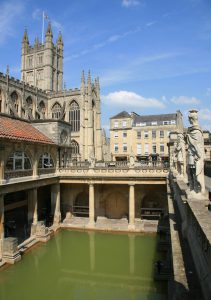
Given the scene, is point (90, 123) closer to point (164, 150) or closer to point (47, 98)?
point (47, 98)

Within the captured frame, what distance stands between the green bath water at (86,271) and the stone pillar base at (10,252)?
0.47 metres

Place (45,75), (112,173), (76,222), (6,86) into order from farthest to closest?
1. (45,75)
2. (6,86)
3. (76,222)
4. (112,173)

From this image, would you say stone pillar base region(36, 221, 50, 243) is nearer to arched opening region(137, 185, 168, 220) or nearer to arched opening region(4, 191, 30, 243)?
arched opening region(4, 191, 30, 243)

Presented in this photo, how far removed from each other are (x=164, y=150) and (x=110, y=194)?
28.0 m

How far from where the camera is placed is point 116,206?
29656mm

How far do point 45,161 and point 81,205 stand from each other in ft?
26.2

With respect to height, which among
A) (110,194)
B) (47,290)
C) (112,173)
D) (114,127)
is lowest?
(47,290)

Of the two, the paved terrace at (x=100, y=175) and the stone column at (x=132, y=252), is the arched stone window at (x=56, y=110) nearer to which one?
the paved terrace at (x=100, y=175)

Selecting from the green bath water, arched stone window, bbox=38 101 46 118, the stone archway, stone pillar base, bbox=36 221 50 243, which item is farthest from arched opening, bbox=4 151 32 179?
arched stone window, bbox=38 101 46 118

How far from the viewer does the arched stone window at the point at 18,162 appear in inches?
812

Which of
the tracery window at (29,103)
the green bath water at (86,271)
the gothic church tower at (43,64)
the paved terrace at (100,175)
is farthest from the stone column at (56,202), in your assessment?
Answer: the gothic church tower at (43,64)

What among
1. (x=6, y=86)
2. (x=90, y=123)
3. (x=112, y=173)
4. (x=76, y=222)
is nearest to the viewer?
(x=112, y=173)

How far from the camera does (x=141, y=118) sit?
59.7 meters

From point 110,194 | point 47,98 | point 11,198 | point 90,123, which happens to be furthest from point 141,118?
point 11,198
